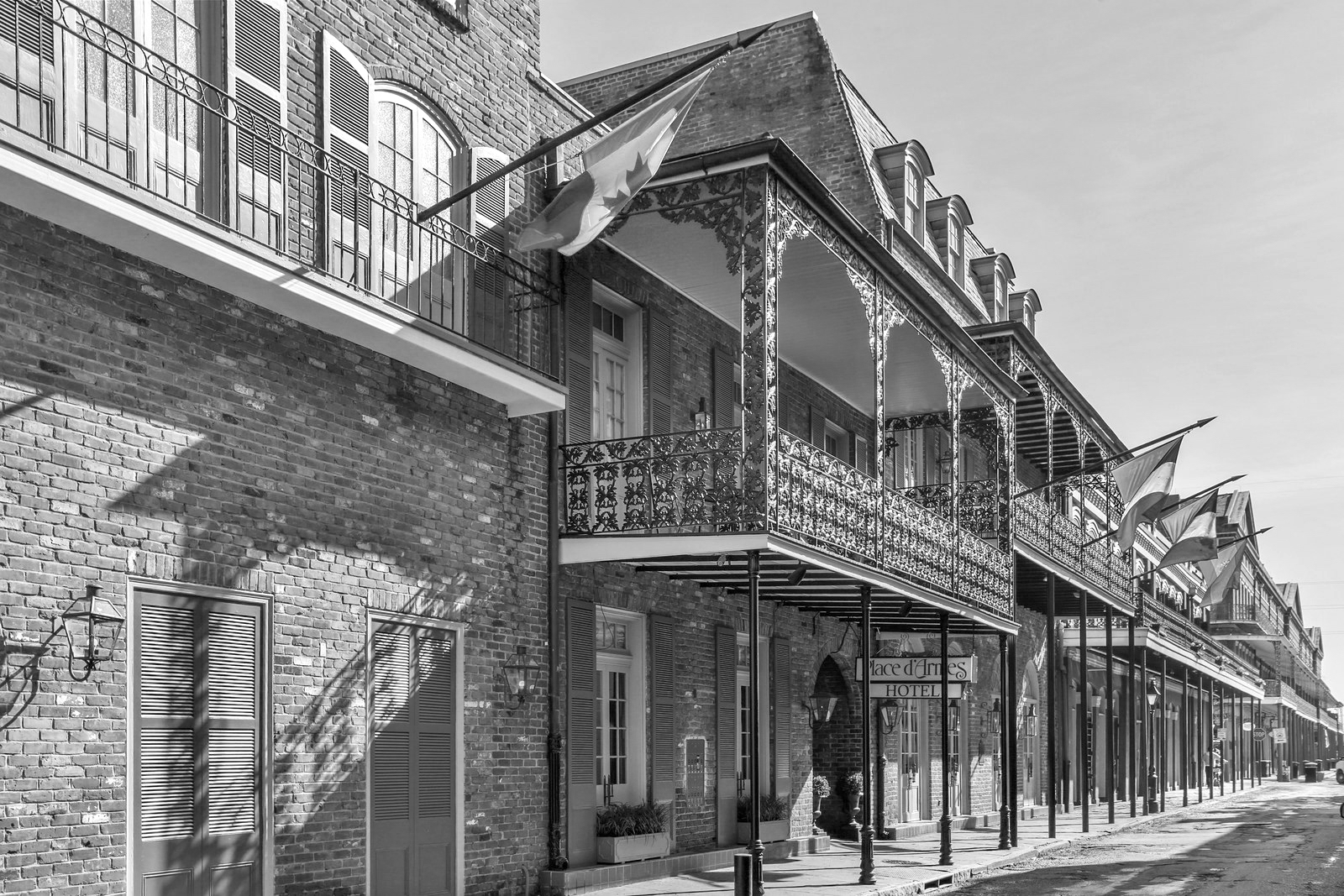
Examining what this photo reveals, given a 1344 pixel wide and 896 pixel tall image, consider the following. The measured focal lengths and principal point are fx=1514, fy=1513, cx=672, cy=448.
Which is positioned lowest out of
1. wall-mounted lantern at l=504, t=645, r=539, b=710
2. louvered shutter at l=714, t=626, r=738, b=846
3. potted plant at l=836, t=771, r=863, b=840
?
potted plant at l=836, t=771, r=863, b=840

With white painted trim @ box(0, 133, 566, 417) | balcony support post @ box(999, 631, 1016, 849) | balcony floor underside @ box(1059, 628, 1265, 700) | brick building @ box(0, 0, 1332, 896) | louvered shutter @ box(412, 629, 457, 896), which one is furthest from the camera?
balcony floor underside @ box(1059, 628, 1265, 700)

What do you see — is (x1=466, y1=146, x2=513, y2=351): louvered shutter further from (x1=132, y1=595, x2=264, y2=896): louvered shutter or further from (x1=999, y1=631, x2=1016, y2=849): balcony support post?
(x1=999, y1=631, x2=1016, y2=849): balcony support post

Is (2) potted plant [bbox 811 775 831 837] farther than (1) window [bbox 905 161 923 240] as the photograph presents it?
No

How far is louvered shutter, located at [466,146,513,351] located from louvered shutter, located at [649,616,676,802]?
4104 mm

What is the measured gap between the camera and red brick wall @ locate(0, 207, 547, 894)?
27.9ft

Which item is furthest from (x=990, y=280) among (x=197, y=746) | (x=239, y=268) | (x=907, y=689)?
(x=197, y=746)

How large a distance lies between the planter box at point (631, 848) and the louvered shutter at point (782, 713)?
3577 mm

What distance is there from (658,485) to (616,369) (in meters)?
2.28

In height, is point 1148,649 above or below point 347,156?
below

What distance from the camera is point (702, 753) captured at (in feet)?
54.9

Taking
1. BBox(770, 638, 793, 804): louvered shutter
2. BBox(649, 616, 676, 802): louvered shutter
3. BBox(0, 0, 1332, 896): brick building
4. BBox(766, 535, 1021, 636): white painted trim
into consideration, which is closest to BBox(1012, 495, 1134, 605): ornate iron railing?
BBox(0, 0, 1332, 896): brick building

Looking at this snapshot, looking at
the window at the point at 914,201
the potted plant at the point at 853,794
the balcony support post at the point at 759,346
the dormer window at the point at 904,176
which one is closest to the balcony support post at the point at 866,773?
the balcony support post at the point at 759,346

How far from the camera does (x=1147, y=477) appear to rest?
24.6 m

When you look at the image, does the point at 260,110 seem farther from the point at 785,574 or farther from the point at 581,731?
the point at 785,574
